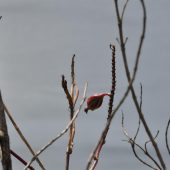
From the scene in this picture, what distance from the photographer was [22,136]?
81 cm

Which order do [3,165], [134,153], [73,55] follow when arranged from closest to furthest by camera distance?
[3,165]
[73,55]
[134,153]

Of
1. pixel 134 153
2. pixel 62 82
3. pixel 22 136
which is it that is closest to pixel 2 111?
pixel 22 136

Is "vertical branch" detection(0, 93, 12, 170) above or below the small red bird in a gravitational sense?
below

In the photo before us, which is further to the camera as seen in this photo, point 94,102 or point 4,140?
point 94,102

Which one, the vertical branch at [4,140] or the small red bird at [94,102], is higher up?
the small red bird at [94,102]

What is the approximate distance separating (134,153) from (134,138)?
0.06 metres

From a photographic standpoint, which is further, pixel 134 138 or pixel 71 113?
pixel 134 138

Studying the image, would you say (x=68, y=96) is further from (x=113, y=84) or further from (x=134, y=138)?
(x=134, y=138)

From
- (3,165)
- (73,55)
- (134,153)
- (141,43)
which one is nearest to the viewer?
(141,43)

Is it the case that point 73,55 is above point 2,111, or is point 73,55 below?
above

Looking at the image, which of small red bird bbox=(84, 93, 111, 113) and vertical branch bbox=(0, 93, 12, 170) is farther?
small red bird bbox=(84, 93, 111, 113)

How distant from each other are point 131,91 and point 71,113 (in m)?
0.32

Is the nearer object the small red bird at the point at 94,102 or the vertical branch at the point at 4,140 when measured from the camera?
the vertical branch at the point at 4,140

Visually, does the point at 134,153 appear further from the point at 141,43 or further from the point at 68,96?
the point at 141,43
